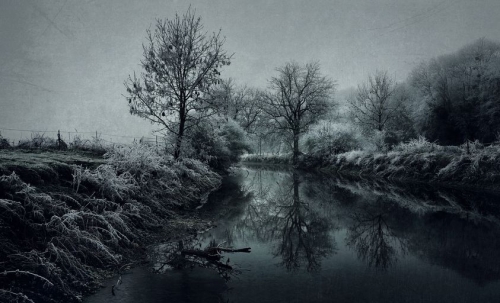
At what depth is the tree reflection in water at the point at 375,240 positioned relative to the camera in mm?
5789

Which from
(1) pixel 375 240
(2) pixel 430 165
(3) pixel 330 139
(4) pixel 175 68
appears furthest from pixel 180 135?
(3) pixel 330 139

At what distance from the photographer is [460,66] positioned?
29.2 m

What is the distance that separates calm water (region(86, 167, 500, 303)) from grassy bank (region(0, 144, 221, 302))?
1.99 feet

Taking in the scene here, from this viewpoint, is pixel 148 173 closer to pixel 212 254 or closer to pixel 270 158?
pixel 212 254

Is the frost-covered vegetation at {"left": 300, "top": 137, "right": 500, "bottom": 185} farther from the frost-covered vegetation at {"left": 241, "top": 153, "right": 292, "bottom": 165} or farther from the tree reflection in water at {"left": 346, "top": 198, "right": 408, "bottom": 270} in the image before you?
the frost-covered vegetation at {"left": 241, "top": 153, "right": 292, "bottom": 165}

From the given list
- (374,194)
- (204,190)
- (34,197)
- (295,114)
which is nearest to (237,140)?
(295,114)

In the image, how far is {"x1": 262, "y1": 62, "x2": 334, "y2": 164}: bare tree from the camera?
34719mm

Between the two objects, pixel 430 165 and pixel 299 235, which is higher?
pixel 430 165

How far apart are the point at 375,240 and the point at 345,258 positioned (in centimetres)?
162

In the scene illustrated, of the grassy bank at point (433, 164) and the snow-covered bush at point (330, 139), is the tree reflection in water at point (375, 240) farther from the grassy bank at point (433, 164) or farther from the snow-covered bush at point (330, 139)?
the snow-covered bush at point (330, 139)

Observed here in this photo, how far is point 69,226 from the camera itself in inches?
203

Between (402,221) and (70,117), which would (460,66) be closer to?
(402,221)

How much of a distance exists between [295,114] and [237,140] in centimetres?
1072

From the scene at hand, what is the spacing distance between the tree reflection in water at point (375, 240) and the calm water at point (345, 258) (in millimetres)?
21
